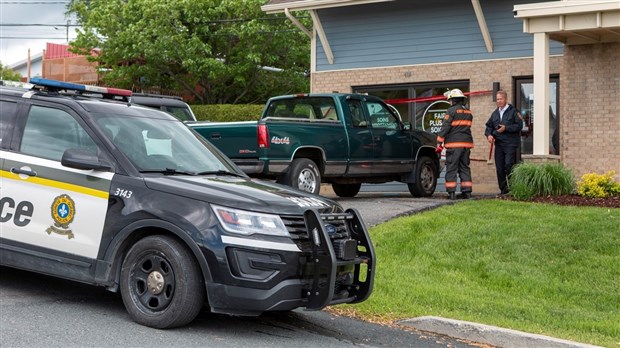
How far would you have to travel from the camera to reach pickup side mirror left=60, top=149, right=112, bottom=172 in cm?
684

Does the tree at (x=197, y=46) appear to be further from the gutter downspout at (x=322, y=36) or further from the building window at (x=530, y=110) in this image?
the building window at (x=530, y=110)

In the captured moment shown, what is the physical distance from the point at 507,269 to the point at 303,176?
5110 millimetres

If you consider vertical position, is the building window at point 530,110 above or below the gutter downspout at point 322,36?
below

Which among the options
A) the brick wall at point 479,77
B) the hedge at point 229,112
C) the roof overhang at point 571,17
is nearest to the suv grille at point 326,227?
the roof overhang at point 571,17

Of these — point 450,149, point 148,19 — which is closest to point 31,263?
point 450,149

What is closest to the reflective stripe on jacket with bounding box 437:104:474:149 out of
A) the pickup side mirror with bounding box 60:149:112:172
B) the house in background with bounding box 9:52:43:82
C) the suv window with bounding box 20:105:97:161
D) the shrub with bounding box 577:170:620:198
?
the shrub with bounding box 577:170:620:198

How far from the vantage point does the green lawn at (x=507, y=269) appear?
7949 millimetres

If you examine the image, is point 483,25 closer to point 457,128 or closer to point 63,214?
point 457,128

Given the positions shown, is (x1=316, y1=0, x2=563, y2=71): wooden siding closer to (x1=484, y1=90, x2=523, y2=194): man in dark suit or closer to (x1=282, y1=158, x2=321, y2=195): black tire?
(x1=484, y1=90, x2=523, y2=194): man in dark suit

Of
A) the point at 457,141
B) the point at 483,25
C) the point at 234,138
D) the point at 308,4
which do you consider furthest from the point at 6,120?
the point at 308,4

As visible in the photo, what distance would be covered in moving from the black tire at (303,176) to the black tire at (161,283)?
746 cm

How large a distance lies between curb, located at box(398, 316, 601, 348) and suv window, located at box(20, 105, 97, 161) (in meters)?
3.09

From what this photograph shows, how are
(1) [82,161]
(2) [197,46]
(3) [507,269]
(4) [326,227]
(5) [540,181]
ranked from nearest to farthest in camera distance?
(4) [326,227] < (1) [82,161] < (3) [507,269] < (5) [540,181] < (2) [197,46]

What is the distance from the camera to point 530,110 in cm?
1866
